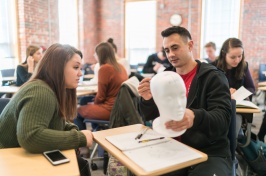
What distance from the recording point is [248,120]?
7.34ft

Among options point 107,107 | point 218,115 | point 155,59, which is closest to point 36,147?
point 218,115

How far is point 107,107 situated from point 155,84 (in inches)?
69.7

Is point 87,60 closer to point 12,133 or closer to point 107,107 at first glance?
point 107,107

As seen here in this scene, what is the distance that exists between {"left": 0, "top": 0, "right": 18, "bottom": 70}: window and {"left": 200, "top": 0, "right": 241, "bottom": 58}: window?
461cm

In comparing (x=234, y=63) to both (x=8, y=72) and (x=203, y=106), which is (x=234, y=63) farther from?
(x=8, y=72)

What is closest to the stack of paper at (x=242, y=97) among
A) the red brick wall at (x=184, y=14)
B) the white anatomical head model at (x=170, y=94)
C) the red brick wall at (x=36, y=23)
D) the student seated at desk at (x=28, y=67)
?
the white anatomical head model at (x=170, y=94)

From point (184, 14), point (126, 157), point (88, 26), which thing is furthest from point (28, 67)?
point (184, 14)

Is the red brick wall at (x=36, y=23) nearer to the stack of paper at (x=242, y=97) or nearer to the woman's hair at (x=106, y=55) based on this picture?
the woman's hair at (x=106, y=55)

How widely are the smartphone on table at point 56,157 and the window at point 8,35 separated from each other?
4530 mm

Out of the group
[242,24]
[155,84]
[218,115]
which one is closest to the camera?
[155,84]

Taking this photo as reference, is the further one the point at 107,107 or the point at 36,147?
the point at 107,107

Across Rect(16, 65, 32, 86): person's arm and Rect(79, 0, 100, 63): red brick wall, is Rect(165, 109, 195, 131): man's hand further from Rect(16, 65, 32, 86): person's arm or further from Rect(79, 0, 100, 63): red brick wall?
Rect(79, 0, 100, 63): red brick wall

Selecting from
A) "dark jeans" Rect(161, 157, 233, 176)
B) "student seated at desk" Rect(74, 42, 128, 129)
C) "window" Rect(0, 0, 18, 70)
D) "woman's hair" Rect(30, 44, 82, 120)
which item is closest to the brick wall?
"window" Rect(0, 0, 18, 70)

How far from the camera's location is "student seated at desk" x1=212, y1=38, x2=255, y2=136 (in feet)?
8.42
